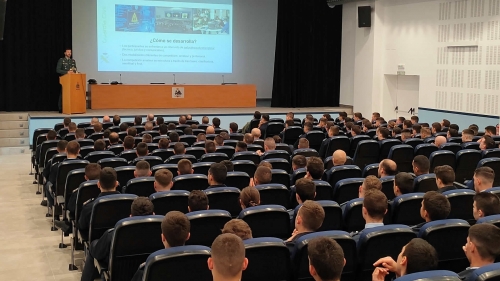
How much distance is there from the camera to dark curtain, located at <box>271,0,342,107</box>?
19016 millimetres

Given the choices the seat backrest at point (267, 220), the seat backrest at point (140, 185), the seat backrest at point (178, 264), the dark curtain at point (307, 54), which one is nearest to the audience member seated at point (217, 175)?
the seat backrest at point (140, 185)

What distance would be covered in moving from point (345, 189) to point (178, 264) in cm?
285

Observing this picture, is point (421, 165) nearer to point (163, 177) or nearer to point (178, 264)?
point (163, 177)

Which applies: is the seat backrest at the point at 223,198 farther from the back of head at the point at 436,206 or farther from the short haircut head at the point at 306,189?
the back of head at the point at 436,206

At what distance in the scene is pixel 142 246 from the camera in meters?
4.13

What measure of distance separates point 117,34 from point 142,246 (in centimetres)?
1369

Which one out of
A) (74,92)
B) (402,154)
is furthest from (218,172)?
(74,92)

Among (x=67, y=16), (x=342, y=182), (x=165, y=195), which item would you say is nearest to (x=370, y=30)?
(x=67, y=16)

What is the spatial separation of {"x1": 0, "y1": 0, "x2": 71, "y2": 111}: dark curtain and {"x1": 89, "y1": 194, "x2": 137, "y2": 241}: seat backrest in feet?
40.1

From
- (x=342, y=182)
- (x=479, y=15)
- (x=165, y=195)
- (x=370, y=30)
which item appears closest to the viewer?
(x=165, y=195)

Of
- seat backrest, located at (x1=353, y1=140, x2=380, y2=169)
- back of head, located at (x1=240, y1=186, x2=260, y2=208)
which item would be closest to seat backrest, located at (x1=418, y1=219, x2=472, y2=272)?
back of head, located at (x1=240, y1=186, x2=260, y2=208)

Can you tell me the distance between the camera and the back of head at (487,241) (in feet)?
10.4

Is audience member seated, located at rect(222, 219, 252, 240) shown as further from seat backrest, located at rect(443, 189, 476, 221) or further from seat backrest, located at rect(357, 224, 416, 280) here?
seat backrest, located at rect(443, 189, 476, 221)

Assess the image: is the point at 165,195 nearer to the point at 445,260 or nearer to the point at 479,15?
the point at 445,260
